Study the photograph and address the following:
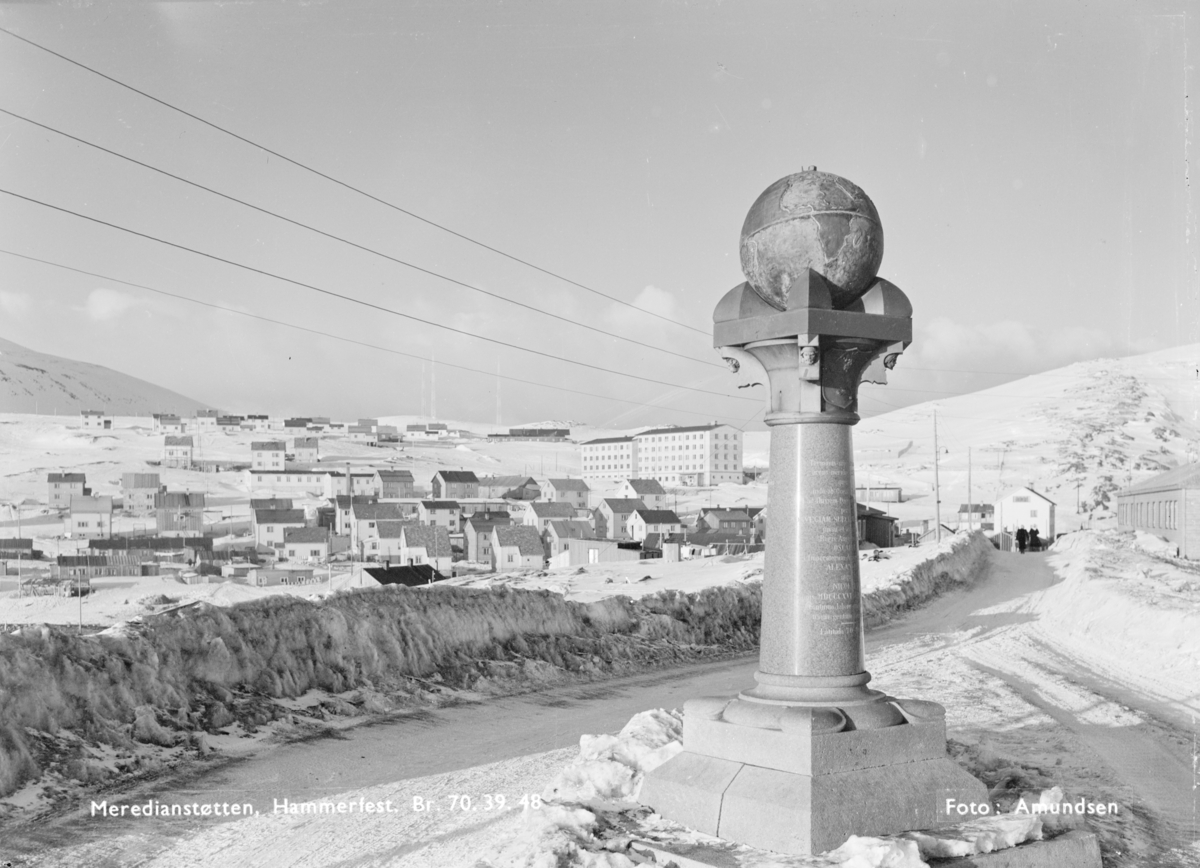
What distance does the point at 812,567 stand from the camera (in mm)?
7363

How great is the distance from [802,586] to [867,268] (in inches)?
101

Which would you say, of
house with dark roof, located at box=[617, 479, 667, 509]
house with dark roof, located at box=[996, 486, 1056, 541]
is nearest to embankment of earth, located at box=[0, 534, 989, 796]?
house with dark roof, located at box=[996, 486, 1056, 541]

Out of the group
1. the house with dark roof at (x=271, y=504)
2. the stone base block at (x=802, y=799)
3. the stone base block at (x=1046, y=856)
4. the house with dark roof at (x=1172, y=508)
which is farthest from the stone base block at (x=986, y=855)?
the house with dark roof at (x=271, y=504)

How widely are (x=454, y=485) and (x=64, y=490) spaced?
44.5 m

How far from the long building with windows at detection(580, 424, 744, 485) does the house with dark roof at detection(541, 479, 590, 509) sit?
39056 millimetres

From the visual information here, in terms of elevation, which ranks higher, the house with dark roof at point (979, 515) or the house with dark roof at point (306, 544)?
the house with dark roof at point (979, 515)

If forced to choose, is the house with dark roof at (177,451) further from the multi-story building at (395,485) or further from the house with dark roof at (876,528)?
the house with dark roof at (876,528)

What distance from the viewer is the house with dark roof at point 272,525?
238ft

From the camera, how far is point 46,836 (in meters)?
6.83

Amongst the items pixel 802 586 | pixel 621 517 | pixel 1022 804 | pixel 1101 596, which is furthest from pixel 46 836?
pixel 621 517

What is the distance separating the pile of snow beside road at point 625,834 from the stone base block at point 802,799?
129mm

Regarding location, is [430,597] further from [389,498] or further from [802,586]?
[389,498]

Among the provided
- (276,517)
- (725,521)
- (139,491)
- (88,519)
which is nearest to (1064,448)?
(725,521)

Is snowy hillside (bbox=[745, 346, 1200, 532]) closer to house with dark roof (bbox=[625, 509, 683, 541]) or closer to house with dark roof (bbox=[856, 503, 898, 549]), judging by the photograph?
house with dark roof (bbox=[625, 509, 683, 541])
